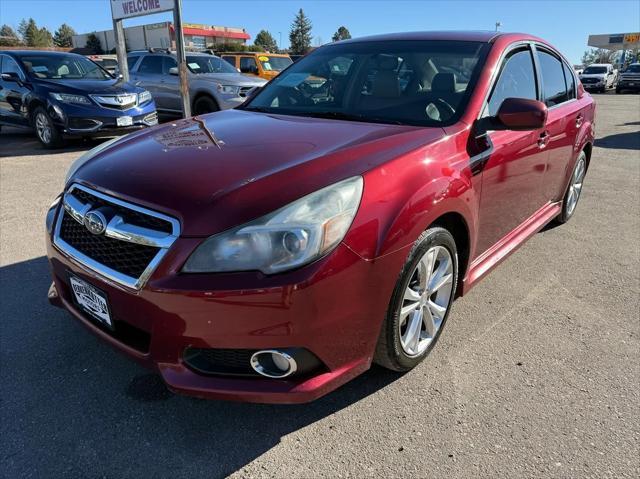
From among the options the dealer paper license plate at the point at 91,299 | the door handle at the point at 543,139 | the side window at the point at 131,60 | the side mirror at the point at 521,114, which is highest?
the side mirror at the point at 521,114

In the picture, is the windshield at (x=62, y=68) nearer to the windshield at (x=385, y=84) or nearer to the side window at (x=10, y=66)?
the side window at (x=10, y=66)

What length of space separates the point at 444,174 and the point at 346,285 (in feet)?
2.72

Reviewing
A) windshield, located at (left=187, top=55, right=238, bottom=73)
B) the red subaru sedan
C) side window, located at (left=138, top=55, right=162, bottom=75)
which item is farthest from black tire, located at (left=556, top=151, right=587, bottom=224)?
side window, located at (left=138, top=55, right=162, bottom=75)

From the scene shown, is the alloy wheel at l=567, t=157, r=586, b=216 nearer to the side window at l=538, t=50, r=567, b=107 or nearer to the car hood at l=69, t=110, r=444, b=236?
the side window at l=538, t=50, r=567, b=107

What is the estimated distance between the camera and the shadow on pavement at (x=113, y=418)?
6.57 feet

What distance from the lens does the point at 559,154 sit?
3.84 m

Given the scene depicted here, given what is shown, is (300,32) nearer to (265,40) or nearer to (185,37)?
(265,40)

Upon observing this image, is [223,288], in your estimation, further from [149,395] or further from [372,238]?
[149,395]

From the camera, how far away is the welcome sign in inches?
420

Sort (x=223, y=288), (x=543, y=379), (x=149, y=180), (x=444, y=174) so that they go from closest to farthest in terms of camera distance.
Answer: (x=223, y=288) < (x=149, y=180) < (x=444, y=174) < (x=543, y=379)

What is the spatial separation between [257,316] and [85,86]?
8076 millimetres

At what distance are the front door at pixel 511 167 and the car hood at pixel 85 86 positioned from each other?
718cm

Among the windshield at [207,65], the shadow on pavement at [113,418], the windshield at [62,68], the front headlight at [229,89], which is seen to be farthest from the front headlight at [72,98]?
the shadow on pavement at [113,418]

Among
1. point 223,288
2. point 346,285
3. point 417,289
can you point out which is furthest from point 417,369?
point 223,288
